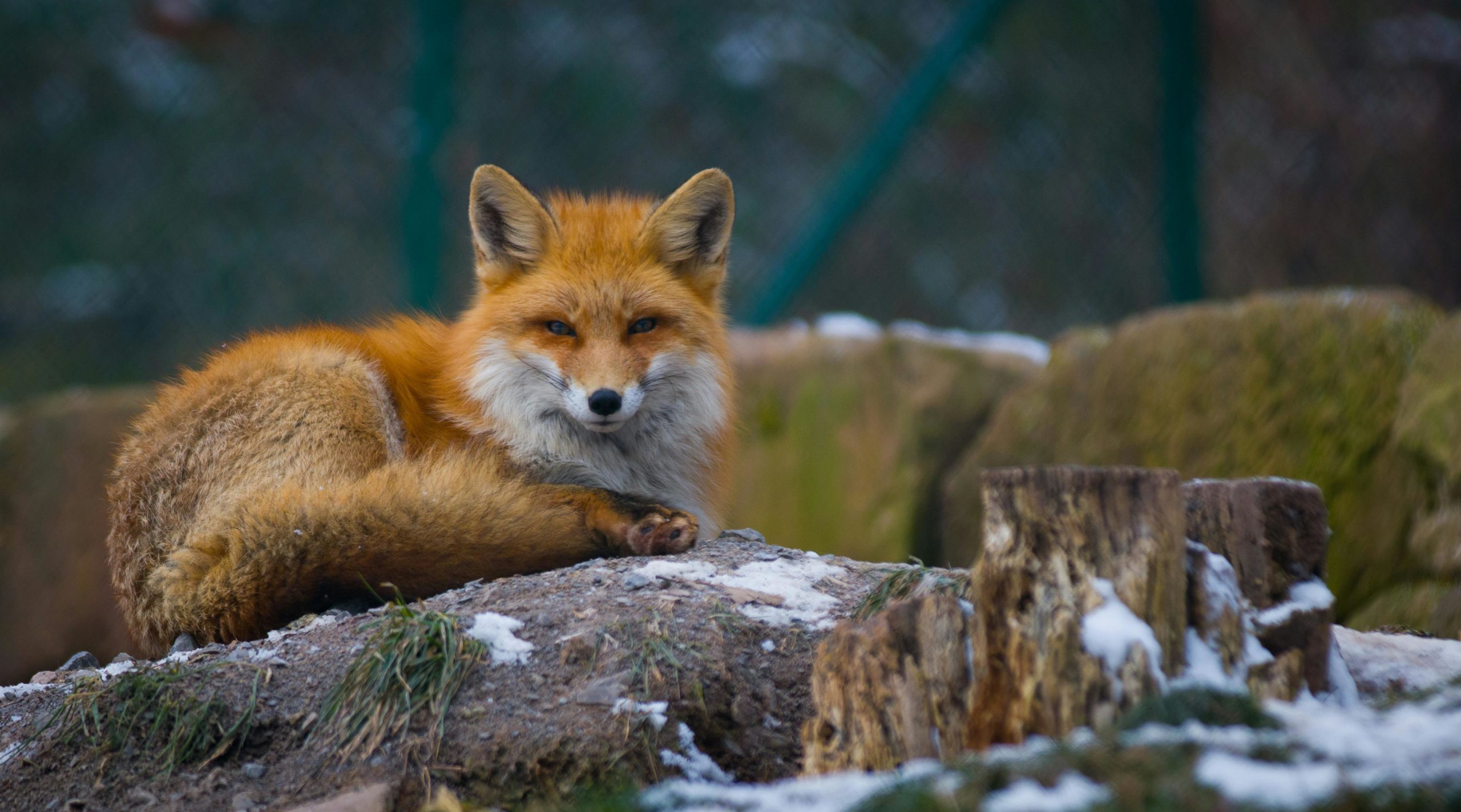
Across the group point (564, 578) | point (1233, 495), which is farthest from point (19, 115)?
point (1233, 495)

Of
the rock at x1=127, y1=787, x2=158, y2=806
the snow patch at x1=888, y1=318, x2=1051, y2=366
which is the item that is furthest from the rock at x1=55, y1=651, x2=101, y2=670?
the snow patch at x1=888, y1=318, x2=1051, y2=366

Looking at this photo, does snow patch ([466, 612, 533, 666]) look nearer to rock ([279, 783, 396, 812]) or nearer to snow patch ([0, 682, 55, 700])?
rock ([279, 783, 396, 812])

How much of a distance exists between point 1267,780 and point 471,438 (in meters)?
2.18

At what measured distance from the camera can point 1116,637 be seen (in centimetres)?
159

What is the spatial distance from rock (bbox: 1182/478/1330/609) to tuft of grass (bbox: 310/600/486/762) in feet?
4.38

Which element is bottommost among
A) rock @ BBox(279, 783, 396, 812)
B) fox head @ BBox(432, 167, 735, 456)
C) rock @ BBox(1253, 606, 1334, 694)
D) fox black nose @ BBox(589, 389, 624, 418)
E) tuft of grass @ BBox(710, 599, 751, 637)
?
rock @ BBox(279, 783, 396, 812)

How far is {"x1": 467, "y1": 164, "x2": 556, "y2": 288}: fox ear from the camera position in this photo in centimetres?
296

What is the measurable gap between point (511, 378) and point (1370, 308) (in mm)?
3176

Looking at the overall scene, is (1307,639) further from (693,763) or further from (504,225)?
(504,225)

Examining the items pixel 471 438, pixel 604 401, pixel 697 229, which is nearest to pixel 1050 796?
pixel 604 401

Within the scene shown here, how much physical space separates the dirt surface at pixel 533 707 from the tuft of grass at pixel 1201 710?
77 centimetres

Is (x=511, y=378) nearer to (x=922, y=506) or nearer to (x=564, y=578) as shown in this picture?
(x=564, y=578)

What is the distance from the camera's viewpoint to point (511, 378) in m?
2.92

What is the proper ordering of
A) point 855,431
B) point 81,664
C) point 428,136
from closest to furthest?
point 81,664 → point 428,136 → point 855,431
